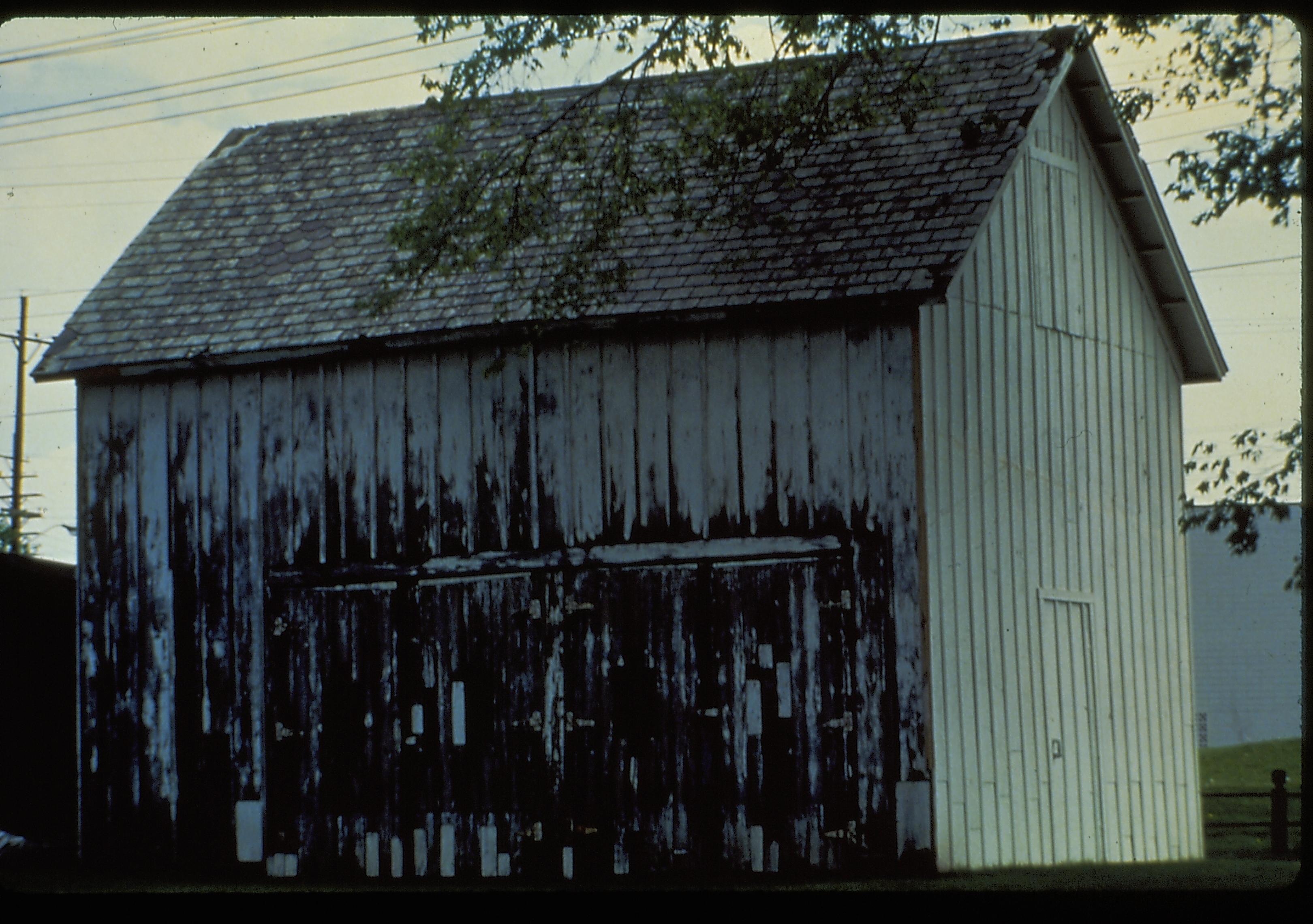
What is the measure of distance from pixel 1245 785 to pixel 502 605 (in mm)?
20740

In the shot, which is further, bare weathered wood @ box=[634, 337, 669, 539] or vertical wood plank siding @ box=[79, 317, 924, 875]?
bare weathered wood @ box=[634, 337, 669, 539]

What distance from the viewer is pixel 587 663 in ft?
47.7

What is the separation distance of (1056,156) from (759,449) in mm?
4638

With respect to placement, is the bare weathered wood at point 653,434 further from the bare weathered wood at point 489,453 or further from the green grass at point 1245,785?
the green grass at point 1245,785

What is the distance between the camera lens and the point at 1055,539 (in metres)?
15.3

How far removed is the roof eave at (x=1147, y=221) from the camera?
1664 cm

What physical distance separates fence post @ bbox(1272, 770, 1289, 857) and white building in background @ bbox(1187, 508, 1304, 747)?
21899 mm

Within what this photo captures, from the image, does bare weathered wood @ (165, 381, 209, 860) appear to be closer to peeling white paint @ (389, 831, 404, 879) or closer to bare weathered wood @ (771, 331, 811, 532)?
peeling white paint @ (389, 831, 404, 879)

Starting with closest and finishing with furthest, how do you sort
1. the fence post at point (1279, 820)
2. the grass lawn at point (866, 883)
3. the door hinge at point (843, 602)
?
1. the grass lawn at point (866, 883)
2. the door hinge at point (843, 602)
3. the fence post at point (1279, 820)

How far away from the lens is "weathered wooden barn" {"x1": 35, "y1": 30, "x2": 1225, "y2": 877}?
13781 millimetres

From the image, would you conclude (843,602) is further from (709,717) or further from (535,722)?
(535,722)

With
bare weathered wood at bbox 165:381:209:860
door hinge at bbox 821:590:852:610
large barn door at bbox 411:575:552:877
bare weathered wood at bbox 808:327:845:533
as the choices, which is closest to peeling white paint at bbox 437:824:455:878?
large barn door at bbox 411:575:552:877

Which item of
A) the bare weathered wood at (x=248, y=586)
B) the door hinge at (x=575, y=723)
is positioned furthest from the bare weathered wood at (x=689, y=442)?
the bare weathered wood at (x=248, y=586)

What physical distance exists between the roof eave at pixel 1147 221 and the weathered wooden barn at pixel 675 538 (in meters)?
0.06
